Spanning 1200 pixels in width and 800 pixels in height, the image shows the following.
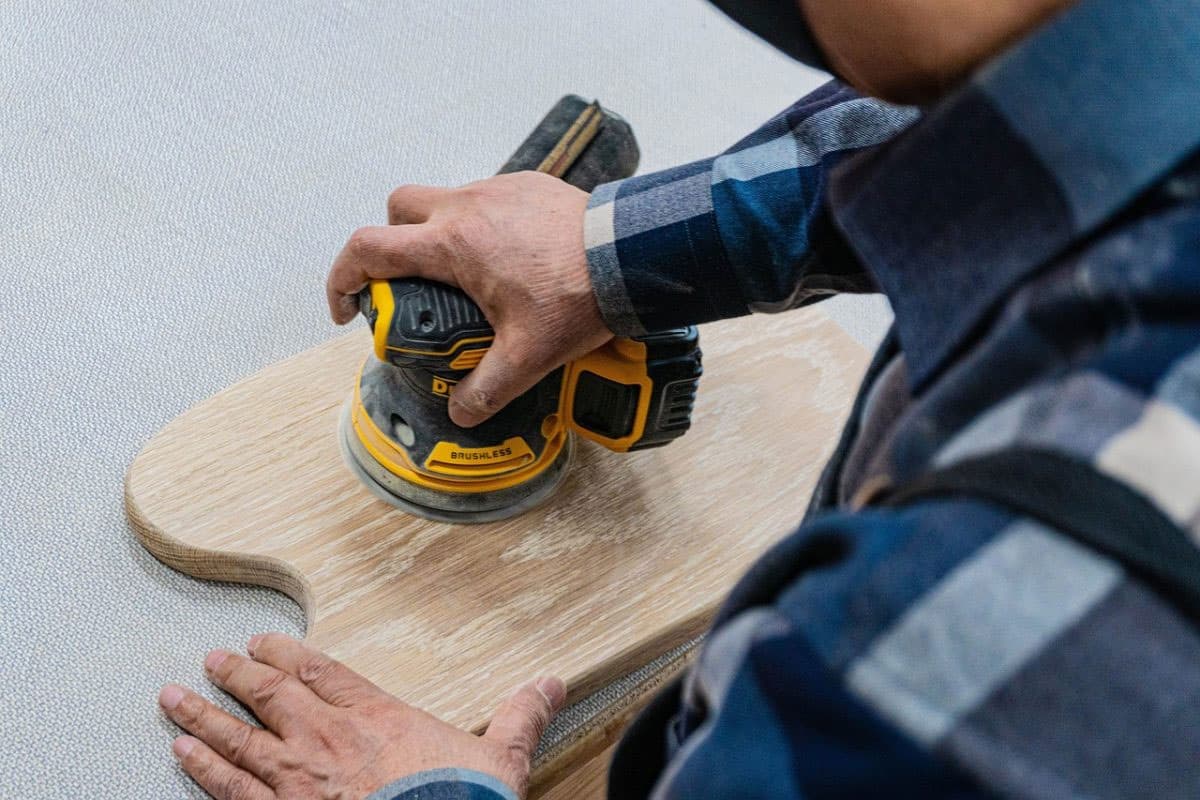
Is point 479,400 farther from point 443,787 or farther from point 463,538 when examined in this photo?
point 443,787

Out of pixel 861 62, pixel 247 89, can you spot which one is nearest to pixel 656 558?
pixel 861 62

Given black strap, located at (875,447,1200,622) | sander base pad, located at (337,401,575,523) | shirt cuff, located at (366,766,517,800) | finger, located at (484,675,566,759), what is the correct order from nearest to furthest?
black strap, located at (875,447,1200,622), shirt cuff, located at (366,766,517,800), finger, located at (484,675,566,759), sander base pad, located at (337,401,575,523)

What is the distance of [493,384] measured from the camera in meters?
1.00

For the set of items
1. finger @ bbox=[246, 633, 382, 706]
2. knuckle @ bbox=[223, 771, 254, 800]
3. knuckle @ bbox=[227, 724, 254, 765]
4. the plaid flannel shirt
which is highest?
the plaid flannel shirt

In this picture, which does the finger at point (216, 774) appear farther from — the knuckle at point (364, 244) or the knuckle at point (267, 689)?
the knuckle at point (364, 244)

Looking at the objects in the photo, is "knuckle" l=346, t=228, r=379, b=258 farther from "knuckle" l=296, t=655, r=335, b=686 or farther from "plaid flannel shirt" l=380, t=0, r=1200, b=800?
"plaid flannel shirt" l=380, t=0, r=1200, b=800

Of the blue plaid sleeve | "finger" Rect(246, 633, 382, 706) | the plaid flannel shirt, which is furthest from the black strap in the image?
"finger" Rect(246, 633, 382, 706)

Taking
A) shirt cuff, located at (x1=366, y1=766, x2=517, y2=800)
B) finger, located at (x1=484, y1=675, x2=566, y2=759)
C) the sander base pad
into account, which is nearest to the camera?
shirt cuff, located at (x1=366, y1=766, x2=517, y2=800)

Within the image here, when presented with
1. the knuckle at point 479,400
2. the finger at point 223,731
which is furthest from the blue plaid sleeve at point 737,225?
the finger at point 223,731

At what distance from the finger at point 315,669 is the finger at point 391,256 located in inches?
13.1

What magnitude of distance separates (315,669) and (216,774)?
112mm

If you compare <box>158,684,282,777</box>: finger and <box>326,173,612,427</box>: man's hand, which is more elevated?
<box>326,173,612,427</box>: man's hand

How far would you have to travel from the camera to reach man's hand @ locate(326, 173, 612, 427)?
0.96 m

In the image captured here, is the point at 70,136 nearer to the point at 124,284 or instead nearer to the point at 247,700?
the point at 124,284
